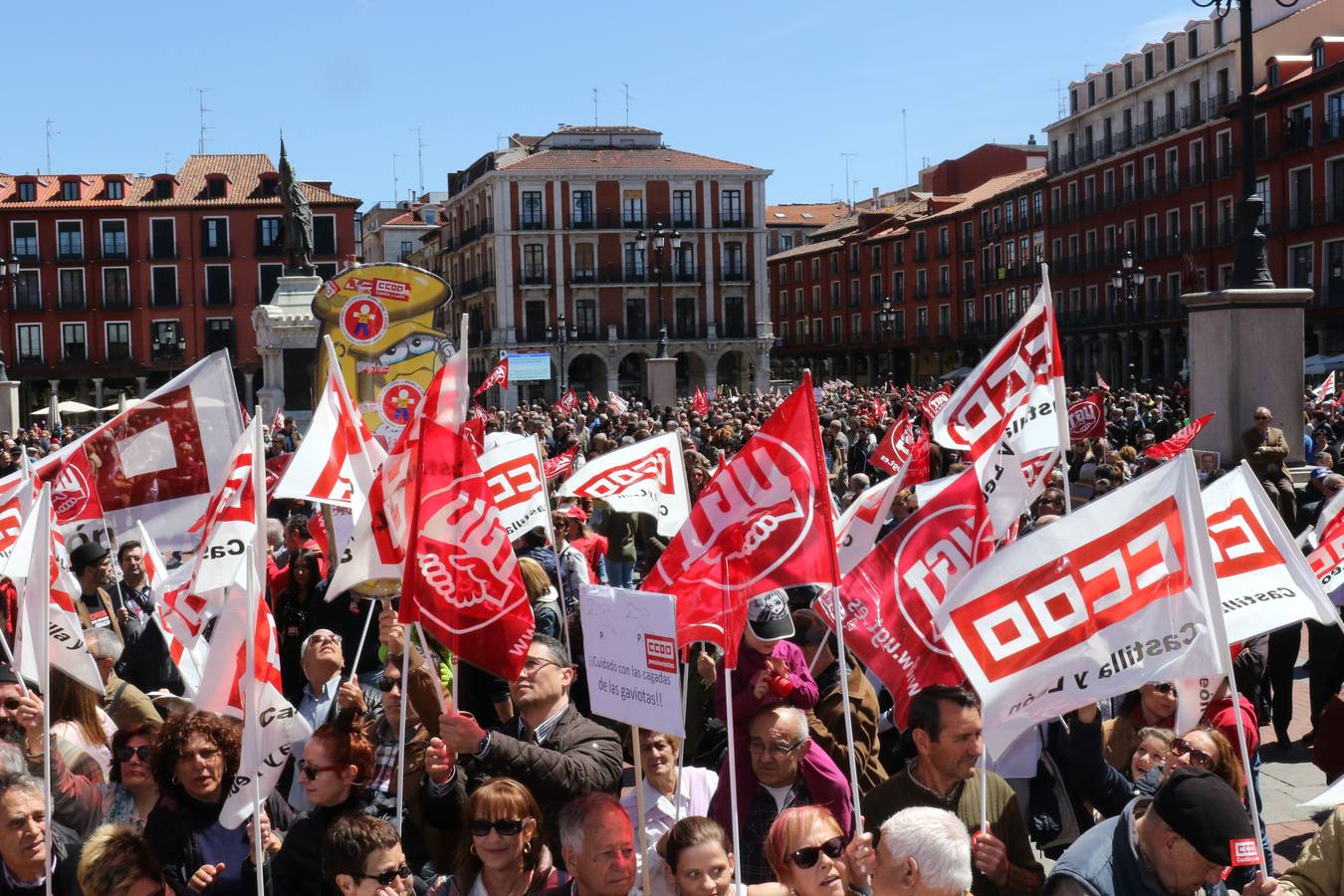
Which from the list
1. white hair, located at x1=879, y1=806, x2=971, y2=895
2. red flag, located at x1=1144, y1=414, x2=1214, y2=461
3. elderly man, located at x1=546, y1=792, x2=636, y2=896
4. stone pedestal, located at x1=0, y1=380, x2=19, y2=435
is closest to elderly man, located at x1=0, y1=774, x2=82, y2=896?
elderly man, located at x1=546, y1=792, x2=636, y2=896

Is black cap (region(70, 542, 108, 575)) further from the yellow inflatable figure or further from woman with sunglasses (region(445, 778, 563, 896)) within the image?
woman with sunglasses (region(445, 778, 563, 896))

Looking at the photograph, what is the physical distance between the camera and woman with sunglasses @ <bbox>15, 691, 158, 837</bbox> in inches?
187

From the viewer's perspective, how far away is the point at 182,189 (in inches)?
2485

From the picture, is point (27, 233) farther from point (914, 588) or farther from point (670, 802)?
point (670, 802)

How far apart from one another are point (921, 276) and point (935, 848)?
70373 mm

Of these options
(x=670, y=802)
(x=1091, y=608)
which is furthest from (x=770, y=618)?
(x=1091, y=608)

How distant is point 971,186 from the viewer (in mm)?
76875

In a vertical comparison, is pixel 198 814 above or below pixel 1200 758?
below

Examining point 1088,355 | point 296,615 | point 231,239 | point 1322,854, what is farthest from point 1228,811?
point 231,239

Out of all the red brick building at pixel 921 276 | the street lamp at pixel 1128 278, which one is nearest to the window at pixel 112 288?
the red brick building at pixel 921 276

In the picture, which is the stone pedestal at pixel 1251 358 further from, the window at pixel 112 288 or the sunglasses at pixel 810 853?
the window at pixel 112 288

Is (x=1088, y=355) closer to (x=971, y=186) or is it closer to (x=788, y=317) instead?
(x=971, y=186)

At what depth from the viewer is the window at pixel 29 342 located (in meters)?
61.1

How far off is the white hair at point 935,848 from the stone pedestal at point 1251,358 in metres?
9.47
